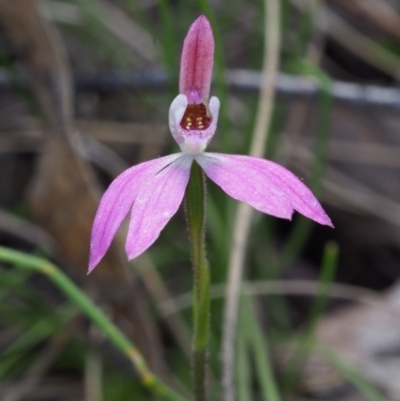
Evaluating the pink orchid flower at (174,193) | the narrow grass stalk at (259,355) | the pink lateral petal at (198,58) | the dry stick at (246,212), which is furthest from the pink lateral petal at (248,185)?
the narrow grass stalk at (259,355)

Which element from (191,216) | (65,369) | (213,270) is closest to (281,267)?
(213,270)

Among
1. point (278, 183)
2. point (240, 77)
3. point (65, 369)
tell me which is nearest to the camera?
point (278, 183)

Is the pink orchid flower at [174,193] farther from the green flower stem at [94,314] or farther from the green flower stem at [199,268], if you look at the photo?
the green flower stem at [94,314]

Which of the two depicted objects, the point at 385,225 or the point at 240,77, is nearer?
the point at 240,77

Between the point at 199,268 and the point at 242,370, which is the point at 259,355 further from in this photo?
the point at 199,268

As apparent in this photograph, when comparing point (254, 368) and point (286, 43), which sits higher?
point (286, 43)

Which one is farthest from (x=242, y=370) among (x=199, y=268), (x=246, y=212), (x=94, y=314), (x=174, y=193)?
(x=174, y=193)

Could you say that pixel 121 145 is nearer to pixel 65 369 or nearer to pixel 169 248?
pixel 169 248
